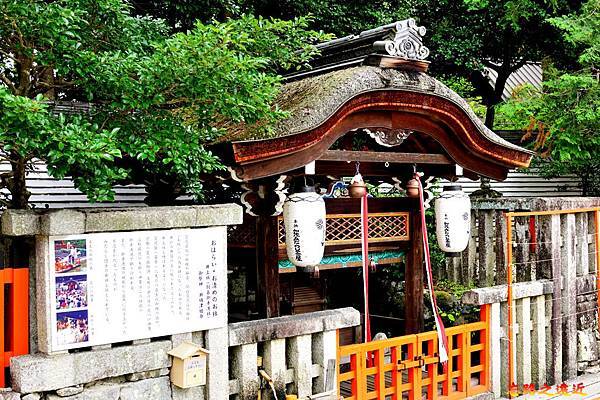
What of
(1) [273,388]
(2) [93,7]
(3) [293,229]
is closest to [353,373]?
(1) [273,388]

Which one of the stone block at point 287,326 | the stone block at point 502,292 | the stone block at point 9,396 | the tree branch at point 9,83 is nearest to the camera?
the stone block at point 9,396

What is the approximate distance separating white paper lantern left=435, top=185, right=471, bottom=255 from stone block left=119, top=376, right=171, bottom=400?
4.68m

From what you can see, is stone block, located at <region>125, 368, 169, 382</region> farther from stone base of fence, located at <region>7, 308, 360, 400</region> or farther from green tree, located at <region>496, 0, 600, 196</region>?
green tree, located at <region>496, 0, 600, 196</region>

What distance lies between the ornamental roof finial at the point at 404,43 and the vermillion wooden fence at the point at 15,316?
4644mm

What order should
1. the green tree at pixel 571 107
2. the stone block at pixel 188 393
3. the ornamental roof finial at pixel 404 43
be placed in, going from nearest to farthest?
the stone block at pixel 188 393
the ornamental roof finial at pixel 404 43
the green tree at pixel 571 107

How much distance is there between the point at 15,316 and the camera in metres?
5.22

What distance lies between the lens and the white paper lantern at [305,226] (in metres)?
7.35

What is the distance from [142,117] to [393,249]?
195 inches

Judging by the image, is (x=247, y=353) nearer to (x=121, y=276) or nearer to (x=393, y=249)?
(x=121, y=276)

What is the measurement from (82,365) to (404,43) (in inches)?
198

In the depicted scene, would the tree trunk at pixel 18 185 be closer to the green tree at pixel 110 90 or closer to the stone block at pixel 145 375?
the green tree at pixel 110 90

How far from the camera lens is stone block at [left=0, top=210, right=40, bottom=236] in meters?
5.09

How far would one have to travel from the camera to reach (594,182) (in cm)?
1566

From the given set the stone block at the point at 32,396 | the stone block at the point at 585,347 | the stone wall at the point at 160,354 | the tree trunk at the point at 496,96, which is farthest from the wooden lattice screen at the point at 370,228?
the tree trunk at the point at 496,96
